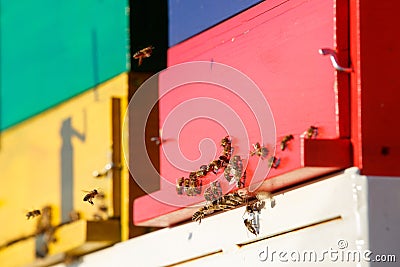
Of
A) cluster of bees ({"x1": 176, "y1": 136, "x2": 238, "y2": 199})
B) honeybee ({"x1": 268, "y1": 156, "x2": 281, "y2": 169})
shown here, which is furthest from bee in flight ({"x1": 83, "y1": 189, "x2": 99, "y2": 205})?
honeybee ({"x1": 268, "y1": 156, "x2": 281, "y2": 169})

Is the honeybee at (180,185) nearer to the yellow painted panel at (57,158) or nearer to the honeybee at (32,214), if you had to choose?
the yellow painted panel at (57,158)

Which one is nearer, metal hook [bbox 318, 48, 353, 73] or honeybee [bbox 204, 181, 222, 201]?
metal hook [bbox 318, 48, 353, 73]

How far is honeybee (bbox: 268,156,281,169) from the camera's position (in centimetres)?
528

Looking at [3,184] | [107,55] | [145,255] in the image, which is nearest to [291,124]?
[145,255]

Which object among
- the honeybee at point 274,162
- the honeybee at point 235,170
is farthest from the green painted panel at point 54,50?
the honeybee at point 274,162

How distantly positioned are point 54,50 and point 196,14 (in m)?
1.96

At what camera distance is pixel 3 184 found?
8.75 meters

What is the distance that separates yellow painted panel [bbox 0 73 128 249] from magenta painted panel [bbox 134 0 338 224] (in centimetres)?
81

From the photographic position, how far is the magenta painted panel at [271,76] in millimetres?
5145

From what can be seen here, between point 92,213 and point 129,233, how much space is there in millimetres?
377

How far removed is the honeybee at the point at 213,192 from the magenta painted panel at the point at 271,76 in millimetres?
193

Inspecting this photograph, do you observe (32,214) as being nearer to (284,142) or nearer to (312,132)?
(284,142)

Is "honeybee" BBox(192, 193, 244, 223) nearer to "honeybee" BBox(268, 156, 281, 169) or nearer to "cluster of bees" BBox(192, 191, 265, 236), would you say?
"cluster of bees" BBox(192, 191, 265, 236)

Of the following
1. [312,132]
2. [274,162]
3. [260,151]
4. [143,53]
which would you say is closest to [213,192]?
[260,151]
